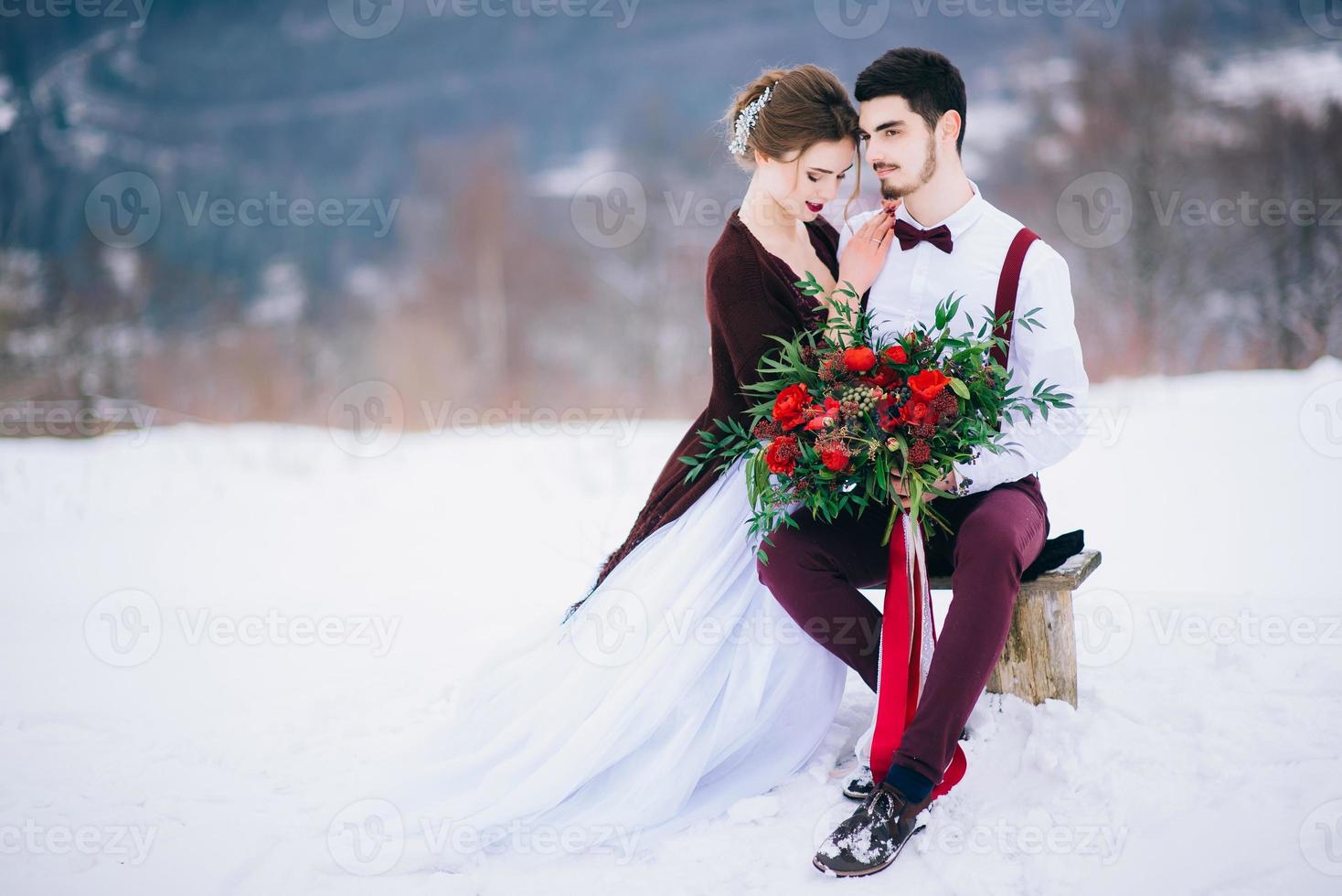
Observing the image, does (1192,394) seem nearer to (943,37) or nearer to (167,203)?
(943,37)

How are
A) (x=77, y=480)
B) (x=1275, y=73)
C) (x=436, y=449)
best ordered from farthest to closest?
(x=1275, y=73)
(x=436, y=449)
(x=77, y=480)

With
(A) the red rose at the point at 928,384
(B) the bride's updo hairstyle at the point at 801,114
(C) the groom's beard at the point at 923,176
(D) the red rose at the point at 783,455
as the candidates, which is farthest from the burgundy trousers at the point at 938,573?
(B) the bride's updo hairstyle at the point at 801,114

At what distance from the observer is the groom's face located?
2.84 m

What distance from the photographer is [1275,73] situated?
1366 cm

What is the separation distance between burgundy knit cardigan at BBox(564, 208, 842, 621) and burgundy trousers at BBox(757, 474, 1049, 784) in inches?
12.0

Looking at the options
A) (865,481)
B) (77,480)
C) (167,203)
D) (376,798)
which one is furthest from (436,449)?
(167,203)

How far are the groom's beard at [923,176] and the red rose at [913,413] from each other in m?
0.81

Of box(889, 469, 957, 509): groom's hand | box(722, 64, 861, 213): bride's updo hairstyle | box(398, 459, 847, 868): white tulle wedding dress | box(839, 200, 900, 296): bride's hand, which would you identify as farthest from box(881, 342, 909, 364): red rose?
box(722, 64, 861, 213): bride's updo hairstyle

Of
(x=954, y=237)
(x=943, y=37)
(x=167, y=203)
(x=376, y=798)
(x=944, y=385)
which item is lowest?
(x=376, y=798)

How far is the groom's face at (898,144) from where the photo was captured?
2838 millimetres

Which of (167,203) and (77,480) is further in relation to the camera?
(167,203)

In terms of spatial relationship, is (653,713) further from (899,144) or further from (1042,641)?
(899,144)

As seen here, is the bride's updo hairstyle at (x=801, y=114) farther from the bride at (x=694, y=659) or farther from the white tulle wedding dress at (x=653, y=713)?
the white tulle wedding dress at (x=653, y=713)

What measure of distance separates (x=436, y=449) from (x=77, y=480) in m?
2.75
